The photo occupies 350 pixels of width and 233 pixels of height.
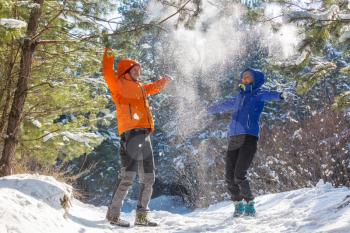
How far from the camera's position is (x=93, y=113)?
7789mm

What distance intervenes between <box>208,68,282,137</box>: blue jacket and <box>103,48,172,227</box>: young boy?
115 centimetres

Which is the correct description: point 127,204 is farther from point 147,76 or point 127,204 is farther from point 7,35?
point 7,35

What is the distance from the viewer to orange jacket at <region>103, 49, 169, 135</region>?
4828mm

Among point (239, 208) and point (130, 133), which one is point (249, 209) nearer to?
point (239, 208)

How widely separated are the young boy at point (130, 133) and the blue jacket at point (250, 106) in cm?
115

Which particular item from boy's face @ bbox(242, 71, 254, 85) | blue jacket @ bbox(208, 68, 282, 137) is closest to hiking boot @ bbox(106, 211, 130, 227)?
blue jacket @ bbox(208, 68, 282, 137)

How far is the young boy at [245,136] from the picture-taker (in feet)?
17.4

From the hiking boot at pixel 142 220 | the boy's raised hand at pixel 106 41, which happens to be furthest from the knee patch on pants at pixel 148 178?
the boy's raised hand at pixel 106 41

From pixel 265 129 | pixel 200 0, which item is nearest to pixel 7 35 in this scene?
pixel 200 0

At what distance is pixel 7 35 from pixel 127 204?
66.8 feet

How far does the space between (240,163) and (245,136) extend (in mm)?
333

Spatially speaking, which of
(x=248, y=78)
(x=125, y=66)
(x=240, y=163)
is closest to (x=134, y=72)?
(x=125, y=66)

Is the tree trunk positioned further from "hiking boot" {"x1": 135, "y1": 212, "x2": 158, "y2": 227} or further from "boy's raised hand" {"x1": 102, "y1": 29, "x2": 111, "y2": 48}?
"hiking boot" {"x1": 135, "y1": 212, "x2": 158, "y2": 227}

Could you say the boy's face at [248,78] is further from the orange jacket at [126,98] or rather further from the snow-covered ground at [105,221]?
the snow-covered ground at [105,221]
